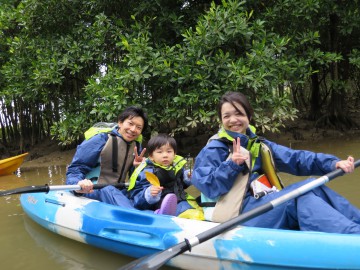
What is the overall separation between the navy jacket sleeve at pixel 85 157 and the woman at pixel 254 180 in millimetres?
1200

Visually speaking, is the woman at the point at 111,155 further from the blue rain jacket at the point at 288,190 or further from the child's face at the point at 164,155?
the blue rain jacket at the point at 288,190

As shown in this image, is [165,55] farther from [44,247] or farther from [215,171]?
[215,171]

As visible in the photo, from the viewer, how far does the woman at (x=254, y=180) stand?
203cm

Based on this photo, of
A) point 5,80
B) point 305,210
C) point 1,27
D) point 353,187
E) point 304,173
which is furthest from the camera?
point 5,80

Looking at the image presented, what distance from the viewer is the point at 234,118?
234 centimetres

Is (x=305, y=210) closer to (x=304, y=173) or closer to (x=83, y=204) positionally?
(x=304, y=173)

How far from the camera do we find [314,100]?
8.79 meters

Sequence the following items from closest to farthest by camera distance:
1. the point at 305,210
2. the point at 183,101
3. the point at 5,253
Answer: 1. the point at 305,210
2. the point at 5,253
3. the point at 183,101

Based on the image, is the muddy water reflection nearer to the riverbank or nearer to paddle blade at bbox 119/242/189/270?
paddle blade at bbox 119/242/189/270

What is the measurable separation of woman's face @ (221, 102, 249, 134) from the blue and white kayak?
1.96 feet

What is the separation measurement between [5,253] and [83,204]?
0.68 meters

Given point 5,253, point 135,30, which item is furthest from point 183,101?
point 5,253

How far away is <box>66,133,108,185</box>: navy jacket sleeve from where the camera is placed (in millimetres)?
3230

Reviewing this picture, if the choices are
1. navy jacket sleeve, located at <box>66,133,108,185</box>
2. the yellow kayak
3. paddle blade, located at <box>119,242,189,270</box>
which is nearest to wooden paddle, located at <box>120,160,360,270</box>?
paddle blade, located at <box>119,242,189,270</box>
